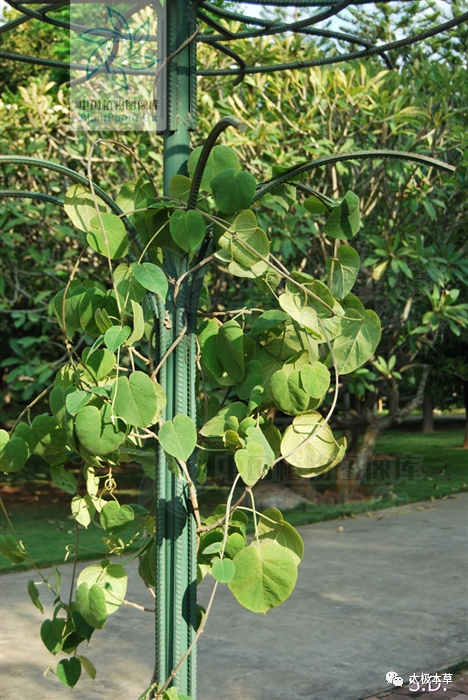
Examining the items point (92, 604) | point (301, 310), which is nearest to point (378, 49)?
point (301, 310)

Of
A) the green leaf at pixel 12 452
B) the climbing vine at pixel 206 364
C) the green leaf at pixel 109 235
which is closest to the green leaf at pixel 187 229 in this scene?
the climbing vine at pixel 206 364

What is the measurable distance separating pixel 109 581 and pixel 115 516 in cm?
16

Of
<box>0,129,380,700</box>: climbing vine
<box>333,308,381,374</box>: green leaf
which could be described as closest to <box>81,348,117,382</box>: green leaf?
<box>0,129,380,700</box>: climbing vine

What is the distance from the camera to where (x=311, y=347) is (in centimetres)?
198

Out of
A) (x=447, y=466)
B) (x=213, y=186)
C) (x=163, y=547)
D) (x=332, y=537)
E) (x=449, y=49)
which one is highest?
(x=449, y=49)

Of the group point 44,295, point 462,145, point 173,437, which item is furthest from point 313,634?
point 462,145

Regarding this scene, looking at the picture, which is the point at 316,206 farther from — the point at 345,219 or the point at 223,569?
the point at 223,569

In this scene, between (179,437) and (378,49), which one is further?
(378,49)

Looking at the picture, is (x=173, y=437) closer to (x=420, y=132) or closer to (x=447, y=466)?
(x=420, y=132)

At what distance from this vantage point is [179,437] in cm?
186

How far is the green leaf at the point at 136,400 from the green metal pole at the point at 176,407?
29 cm

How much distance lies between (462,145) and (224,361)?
233 inches

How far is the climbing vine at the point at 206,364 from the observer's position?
72.1 inches

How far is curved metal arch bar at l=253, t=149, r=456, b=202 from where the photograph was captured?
6.30ft
